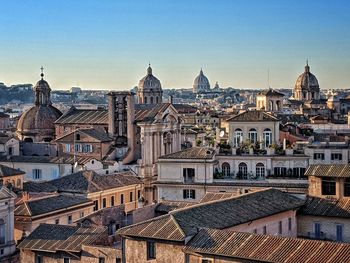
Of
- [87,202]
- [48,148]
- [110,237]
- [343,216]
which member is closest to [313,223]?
[343,216]

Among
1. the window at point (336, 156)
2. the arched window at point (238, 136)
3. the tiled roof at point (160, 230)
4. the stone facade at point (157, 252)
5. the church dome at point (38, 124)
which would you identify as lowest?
the stone facade at point (157, 252)

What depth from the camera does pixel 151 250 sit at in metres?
24.0

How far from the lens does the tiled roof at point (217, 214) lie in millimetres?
24013

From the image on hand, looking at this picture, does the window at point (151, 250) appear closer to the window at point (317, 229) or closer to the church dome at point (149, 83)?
the window at point (317, 229)

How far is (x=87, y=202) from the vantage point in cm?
3822

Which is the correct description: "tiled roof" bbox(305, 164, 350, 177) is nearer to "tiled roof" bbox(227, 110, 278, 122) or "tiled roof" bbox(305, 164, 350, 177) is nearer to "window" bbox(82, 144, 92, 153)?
"tiled roof" bbox(227, 110, 278, 122)

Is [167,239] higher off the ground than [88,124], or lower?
lower

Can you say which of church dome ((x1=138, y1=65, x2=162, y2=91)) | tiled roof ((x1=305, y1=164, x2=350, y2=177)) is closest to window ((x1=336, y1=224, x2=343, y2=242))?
tiled roof ((x1=305, y1=164, x2=350, y2=177))

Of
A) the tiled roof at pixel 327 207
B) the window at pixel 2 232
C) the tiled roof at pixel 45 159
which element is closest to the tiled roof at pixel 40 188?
the tiled roof at pixel 45 159

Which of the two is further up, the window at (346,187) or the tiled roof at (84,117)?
the tiled roof at (84,117)

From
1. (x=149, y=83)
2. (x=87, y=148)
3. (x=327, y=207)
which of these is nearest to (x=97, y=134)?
(x=87, y=148)

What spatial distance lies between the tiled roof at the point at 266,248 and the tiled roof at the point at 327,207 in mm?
8427

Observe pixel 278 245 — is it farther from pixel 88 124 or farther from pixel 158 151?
pixel 88 124

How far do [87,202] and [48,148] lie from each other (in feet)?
62.8
